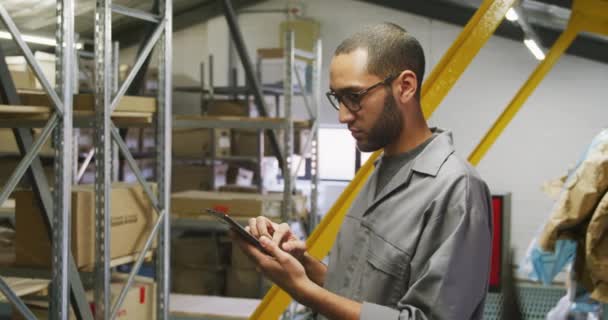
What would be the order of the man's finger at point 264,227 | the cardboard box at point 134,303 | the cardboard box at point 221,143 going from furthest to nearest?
the cardboard box at point 221,143 < the cardboard box at point 134,303 < the man's finger at point 264,227

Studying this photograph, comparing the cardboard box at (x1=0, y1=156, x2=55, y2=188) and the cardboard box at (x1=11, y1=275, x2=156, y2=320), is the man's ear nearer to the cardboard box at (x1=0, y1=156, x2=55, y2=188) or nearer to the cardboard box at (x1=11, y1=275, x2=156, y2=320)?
the cardboard box at (x1=11, y1=275, x2=156, y2=320)

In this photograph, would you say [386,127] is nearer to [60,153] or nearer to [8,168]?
[60,153]

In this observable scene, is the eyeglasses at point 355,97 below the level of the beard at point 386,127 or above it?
above

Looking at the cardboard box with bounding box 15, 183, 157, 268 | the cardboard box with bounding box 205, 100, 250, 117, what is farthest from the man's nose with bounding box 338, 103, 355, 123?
the cardboard box with bounding box 205, 100, 250, 117

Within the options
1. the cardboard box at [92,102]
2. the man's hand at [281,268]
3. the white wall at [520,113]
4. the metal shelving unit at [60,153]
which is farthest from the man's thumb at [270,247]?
the white wall at [520,113]

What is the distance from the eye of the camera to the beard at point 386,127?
1558 mm

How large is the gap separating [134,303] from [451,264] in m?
3.00

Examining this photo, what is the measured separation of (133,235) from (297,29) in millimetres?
6646

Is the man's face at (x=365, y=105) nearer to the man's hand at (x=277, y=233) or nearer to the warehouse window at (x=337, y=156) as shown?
the man's hand at (x=277, y=233)

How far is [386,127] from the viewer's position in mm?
1563

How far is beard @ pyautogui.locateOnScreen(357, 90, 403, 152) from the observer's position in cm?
156

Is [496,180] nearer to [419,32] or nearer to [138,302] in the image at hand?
[419,32]

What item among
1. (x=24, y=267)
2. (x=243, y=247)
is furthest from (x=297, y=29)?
(x=243, y=247)

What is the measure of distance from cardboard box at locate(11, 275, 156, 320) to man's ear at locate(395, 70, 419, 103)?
281cm
